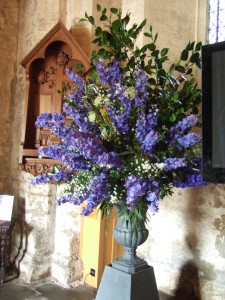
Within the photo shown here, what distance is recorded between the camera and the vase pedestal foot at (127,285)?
145 centimetres

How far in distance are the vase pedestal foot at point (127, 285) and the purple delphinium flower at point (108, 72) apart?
0.89 m

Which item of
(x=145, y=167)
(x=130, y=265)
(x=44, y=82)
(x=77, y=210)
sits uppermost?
(x=44, y=82)

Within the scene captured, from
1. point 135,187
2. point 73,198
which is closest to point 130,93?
point 135,187

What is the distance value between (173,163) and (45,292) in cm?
184

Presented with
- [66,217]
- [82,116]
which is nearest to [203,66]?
[82,116]

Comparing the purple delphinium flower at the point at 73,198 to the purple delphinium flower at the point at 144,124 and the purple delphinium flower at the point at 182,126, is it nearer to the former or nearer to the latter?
the purple delphinium flower at the point at 144,124

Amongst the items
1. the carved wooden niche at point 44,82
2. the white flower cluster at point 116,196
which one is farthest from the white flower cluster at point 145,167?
the carved wooden niche at point 44,82

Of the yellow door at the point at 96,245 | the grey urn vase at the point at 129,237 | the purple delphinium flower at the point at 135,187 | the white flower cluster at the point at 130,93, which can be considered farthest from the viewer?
the yellow door at the point at 96,245

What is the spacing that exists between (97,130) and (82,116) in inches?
3.7

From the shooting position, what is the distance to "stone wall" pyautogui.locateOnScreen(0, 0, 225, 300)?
2.10 meters

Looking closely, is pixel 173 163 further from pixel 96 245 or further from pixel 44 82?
pixel 44 82

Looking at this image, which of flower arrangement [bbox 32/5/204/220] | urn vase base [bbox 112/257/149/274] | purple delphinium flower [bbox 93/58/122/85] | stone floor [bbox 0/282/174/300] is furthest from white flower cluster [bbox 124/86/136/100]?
stone floor [bbox 0/282/174/300]

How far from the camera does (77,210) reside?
2781 millimetres

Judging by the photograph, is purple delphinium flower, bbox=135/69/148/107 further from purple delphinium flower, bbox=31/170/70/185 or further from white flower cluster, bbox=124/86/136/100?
purple delphinium flower, bbox=31/170/70/185
